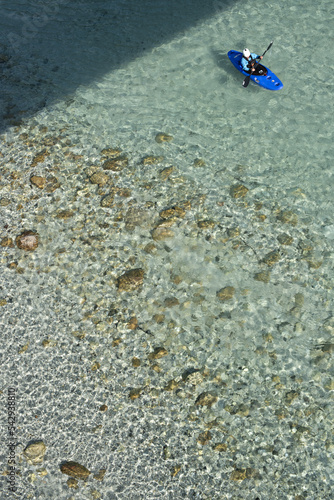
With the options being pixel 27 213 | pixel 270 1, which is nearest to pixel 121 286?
pixel 27 213

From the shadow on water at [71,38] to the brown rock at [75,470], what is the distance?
2.95 m

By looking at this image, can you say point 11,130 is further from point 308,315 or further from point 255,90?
point 308,315

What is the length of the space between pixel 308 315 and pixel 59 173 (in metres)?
2.12

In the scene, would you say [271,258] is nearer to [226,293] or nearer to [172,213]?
[226,293]

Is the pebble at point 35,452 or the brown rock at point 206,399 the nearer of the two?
the pebble at point 35,452

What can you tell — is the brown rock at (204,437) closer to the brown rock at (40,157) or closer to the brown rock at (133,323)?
Result: the brown rock at (133,323)

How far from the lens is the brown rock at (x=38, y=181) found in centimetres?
375

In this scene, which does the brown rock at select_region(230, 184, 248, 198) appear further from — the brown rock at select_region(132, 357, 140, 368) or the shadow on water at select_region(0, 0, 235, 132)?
the shadow on water at select_region(0, 0, 235, 132)

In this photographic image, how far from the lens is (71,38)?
16.5ft

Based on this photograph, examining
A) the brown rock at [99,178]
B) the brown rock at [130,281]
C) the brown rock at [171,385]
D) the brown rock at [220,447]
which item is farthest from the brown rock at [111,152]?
the brown rock at [220,447]

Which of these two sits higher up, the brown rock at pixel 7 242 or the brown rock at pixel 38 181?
the brown rock at pixel 38 181

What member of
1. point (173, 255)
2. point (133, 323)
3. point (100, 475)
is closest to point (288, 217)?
point (173, 255)

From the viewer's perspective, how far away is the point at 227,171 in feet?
12.6

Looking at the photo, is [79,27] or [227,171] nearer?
[227,171]
